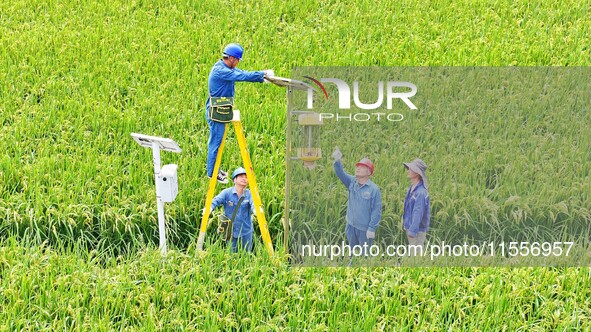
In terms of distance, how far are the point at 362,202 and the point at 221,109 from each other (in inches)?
45.2

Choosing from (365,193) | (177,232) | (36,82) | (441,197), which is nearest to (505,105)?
(441,197)

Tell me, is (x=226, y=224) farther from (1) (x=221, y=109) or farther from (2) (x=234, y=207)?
(1) (x=221, y=109)

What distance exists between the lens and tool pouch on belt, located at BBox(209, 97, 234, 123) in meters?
5.51

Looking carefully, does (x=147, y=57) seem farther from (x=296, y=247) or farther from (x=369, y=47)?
(x=296, y=247)

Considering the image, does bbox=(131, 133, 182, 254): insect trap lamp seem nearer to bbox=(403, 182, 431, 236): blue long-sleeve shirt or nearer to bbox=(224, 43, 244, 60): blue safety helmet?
bbox=(224, 43, 244, 60): blue safety helmet

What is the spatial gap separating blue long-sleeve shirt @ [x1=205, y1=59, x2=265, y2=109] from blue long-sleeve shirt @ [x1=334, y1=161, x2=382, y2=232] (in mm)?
820

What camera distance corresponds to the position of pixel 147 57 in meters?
9.30

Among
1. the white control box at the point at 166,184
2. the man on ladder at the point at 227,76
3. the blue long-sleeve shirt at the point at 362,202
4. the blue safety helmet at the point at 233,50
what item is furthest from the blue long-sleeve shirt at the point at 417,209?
the white control box at the point at 166,184

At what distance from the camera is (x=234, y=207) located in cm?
573

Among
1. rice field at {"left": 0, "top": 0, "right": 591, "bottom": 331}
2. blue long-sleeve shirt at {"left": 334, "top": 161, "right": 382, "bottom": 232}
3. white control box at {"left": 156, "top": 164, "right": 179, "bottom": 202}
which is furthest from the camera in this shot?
white control box at {"left": 156, "top": 164, "right": 179, "bottom": 202}

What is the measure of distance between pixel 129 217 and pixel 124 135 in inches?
55.0

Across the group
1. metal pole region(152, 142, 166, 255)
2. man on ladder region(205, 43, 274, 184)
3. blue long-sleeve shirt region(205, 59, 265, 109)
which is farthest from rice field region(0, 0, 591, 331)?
blue long-sleeve shirt region(205, 59, 265, 109)

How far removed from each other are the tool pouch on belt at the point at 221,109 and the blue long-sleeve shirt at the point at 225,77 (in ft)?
0.13

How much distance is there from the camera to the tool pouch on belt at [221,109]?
5512mm
